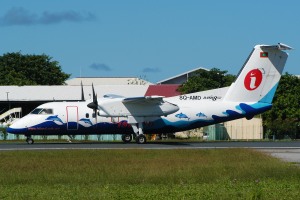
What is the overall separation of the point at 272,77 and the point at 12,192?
31649 millimetres

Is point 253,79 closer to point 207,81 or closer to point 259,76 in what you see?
point 259,76

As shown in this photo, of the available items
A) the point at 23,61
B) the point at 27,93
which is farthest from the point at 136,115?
the point at 23,61

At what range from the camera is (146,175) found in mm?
26016

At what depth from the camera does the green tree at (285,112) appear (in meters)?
65.2

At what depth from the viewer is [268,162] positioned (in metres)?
30.8

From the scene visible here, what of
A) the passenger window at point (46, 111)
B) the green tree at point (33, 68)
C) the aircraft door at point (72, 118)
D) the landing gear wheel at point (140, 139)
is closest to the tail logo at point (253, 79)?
the landing gear wheel at point (140, 139)

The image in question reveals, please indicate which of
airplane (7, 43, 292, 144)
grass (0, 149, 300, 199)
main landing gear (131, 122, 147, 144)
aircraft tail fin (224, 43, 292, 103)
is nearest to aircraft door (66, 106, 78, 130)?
airplane (7, 43, 292, 144)

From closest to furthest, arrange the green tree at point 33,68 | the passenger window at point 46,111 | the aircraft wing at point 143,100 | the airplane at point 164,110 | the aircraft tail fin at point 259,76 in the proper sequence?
the aircraft wing at point 143,100, the airplane at point 164,110, the passenger window at point 46,111, the aircraft tail fin at point 259,76, the green tree at point 33,68

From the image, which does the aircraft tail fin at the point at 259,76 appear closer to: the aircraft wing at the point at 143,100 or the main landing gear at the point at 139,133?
the aircraft wing at the point at 143,100

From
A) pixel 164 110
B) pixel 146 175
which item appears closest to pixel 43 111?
pixel 164 110

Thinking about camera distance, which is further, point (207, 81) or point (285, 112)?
point (207, 81)

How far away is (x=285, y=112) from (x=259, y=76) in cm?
2323

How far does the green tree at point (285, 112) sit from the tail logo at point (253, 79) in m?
16.4

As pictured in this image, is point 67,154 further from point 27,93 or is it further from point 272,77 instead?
point 27,93
